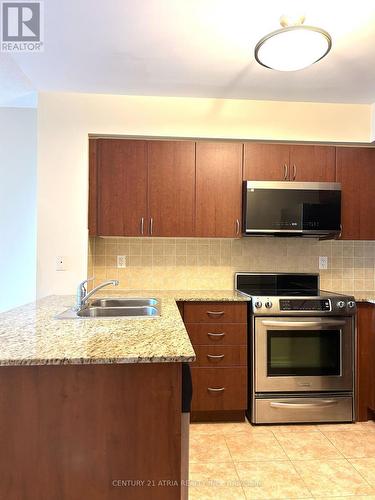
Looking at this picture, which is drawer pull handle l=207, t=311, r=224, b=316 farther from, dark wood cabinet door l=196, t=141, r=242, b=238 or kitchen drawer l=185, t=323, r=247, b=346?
dark wood cabinet door l=196, t=141, r=242, b=238

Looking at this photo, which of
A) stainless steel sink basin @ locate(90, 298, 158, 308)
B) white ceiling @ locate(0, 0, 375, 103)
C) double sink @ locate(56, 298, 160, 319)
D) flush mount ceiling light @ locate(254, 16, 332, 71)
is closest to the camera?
flush mount ceiling light @ locate(254, 16, 332, 71)

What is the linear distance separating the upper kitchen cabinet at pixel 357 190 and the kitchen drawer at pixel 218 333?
4.06ft

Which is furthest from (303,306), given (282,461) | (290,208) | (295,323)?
(282,461)

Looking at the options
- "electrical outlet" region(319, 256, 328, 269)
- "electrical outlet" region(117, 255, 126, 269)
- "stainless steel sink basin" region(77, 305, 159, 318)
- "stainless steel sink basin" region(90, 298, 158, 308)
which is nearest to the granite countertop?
"stainless steel sink basin" region(77, 305, 159, 318)

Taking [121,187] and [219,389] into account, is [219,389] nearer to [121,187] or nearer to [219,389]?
[219,389]

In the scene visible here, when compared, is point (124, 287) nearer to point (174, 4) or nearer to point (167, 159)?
point (167, 159)

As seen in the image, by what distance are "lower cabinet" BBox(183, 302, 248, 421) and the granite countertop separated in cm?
Result: 67

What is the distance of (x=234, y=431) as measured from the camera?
2232mm

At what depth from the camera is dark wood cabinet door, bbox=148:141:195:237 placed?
103 inches

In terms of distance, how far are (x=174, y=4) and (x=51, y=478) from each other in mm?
2098

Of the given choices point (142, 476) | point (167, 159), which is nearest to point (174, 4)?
point (167, 159)

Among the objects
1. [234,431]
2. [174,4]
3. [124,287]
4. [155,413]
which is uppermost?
[174,4]

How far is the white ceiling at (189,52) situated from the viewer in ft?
5.31

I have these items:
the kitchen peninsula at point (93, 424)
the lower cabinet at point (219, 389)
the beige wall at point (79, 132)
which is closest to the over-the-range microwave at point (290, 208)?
the beige wall at point (79, 132)
